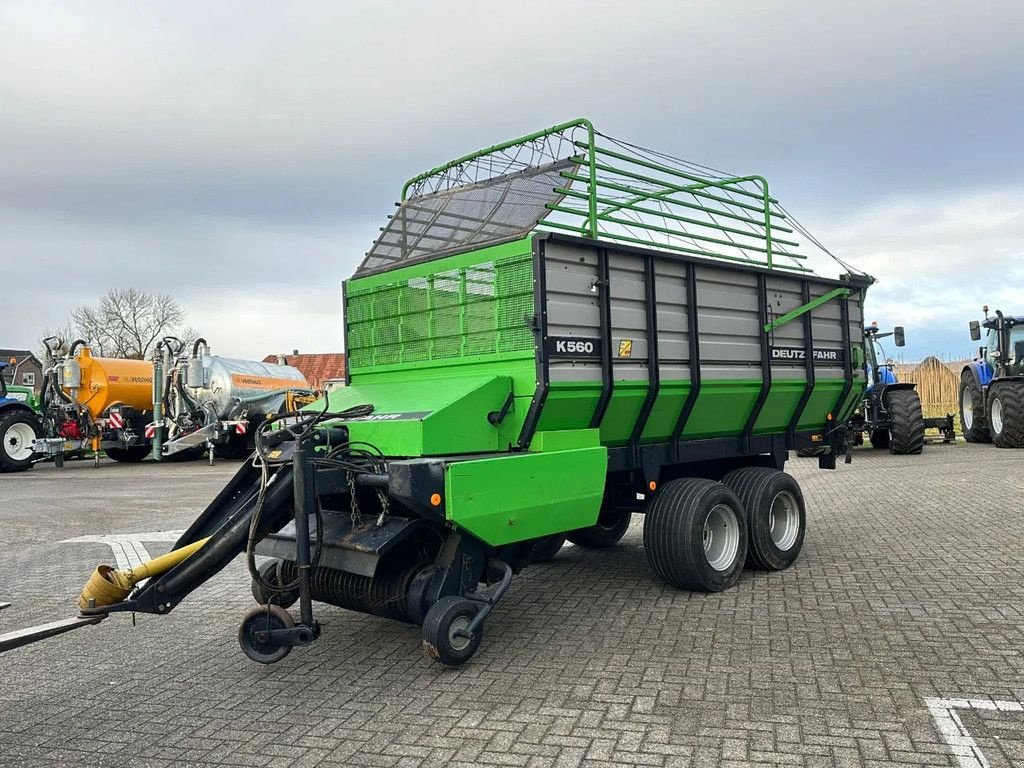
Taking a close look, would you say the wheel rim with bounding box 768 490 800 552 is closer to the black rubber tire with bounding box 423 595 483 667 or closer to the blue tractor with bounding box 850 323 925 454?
the black rubber tire with bounding box 423 595 483 667

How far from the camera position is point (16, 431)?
58.6ft

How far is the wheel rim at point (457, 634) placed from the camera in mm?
4488

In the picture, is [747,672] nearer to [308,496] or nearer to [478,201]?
[308,496]

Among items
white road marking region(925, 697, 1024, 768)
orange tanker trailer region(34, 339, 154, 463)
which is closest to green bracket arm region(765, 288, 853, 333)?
white road marking region(925, 697, 1024, 768)

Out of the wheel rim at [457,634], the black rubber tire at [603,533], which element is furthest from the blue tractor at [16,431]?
the wheel rim at [457,634]

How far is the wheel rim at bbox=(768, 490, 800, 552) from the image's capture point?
7.04m

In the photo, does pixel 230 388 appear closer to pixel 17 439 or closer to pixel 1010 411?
pixel 17 439

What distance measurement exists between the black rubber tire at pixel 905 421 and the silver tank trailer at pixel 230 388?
12991 mm

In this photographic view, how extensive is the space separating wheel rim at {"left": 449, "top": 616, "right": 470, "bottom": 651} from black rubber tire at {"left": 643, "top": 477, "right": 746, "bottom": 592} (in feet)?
6.39

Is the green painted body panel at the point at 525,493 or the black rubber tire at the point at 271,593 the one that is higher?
the green painted body panel at the point at 525,493

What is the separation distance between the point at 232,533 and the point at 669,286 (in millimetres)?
3459

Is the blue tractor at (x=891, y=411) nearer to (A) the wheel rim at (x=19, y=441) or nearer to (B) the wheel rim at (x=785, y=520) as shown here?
(B) the wheel rim at (x=785, y=520)

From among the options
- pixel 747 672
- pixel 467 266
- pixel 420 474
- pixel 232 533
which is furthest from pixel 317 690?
pixel 467 266

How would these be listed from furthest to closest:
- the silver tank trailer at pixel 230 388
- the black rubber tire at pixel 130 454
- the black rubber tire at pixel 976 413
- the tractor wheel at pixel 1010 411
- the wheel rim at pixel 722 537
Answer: the black rubber tire at pixel 130 454 < the black rubber tire at pixel 976 413 < the silver tank trailer at pixel 230 388 < the tractor wheel at pixel 1010 411 < the wheel rim at pixel 722 537
